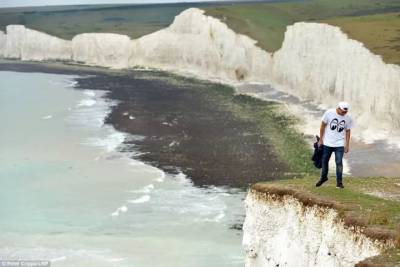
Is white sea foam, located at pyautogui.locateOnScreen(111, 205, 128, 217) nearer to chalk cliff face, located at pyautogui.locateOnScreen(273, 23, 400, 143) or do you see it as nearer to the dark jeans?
the dark jeans

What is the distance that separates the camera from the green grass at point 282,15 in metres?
83.5

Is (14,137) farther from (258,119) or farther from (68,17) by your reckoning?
(68,17)

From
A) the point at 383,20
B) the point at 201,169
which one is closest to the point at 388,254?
the point at 201,169

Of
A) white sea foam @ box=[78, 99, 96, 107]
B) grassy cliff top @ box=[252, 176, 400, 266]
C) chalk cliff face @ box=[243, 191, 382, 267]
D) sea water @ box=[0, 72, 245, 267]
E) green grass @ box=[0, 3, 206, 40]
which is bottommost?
white sea foam @ box=[78, 99, 96, 107]

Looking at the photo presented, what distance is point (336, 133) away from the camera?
18.0 meters

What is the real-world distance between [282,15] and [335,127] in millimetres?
95406

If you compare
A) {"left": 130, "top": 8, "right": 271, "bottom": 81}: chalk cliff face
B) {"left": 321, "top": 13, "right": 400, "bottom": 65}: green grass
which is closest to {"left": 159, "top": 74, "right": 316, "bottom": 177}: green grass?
{"left": 130, "top": 8, "right": 271, "bottom": 81}: chalk cliff face

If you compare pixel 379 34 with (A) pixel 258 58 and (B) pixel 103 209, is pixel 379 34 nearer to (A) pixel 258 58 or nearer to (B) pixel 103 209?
(A) pixel 258 58

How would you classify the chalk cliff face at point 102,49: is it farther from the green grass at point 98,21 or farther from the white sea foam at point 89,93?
the white sea foam at point 89,93

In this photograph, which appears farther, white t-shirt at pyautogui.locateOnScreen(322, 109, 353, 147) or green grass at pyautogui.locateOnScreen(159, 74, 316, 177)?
green grass at pyautogui.locateOnScreen(159, 74, 316, 177)

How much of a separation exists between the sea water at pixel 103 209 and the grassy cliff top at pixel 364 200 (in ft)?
24.8

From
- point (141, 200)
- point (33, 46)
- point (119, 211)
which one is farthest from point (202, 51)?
point (119, 211)

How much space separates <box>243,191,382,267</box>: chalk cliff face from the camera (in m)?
16.1

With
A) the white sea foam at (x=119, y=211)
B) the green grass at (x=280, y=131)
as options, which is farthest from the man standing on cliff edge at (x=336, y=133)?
the green grass at (x=280, y=131)
